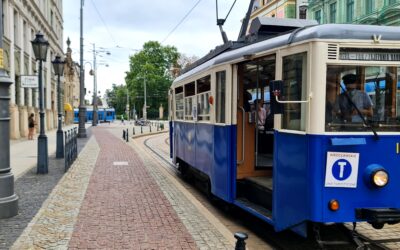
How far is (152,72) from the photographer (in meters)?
90.8

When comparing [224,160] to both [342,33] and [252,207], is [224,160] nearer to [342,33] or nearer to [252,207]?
[252,207]

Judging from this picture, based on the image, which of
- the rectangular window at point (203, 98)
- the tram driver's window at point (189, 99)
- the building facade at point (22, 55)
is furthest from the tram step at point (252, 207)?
the building facade at point (22, 55)

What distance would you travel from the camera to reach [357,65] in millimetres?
5207

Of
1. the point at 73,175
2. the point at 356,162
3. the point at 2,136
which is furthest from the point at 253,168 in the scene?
the point at 73,175

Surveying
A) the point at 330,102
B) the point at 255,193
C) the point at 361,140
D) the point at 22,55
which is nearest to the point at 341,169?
the point at 361,140

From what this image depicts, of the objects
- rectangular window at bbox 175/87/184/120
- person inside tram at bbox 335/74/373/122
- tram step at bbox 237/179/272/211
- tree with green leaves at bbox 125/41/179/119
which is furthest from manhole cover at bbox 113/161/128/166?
tree with green leaves at bbox 125/41/179/119

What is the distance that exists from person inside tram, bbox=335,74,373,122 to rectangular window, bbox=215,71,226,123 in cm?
263

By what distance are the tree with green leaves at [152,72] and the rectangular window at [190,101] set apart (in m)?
79.5

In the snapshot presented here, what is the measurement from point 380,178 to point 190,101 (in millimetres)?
5700

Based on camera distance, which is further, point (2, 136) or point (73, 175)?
point (73, 175)

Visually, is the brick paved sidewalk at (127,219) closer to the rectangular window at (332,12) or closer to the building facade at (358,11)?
the building facade at (358,11)

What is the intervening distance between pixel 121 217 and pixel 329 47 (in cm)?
438

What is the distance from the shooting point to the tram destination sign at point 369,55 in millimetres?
5168

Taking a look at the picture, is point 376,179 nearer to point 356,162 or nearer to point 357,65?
point 356,162
